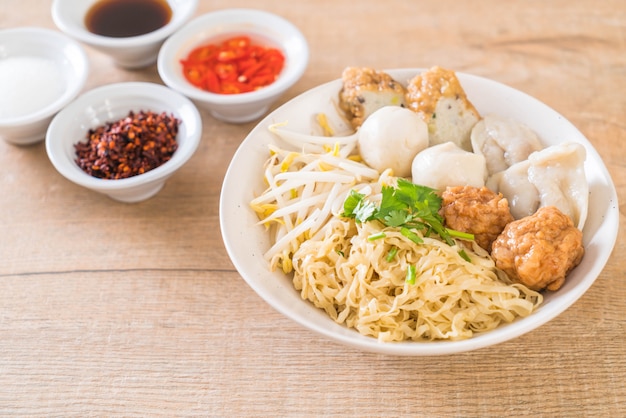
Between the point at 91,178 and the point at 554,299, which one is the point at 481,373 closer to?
the point at 554,299

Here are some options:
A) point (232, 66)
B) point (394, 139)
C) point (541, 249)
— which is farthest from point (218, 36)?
point (541, 249)

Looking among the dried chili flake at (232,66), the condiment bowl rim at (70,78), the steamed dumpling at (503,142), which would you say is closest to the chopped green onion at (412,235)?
→ the steamed dumpling at (503,142)

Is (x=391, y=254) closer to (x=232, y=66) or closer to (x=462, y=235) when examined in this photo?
(x=462, y=235)

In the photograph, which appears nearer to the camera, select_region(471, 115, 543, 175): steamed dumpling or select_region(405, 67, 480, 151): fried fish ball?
select_region(471, 115, 543, 175): steamed dumpling

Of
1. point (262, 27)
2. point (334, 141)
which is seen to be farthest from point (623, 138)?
point (262, 27)

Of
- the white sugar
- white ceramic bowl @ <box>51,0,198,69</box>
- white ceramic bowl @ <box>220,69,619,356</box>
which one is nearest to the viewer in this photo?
white ceramic bowl @ <box>220,69,619,356</box>

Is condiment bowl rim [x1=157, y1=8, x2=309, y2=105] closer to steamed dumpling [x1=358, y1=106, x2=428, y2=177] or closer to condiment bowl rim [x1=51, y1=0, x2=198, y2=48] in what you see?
condiment bowl rim [x1=51, y1=0, x2=198, y2=48]

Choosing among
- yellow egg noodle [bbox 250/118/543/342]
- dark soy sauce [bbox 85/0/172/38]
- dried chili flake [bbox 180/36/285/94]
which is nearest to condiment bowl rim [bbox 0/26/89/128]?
dark soy sauce [bbox 85/0/172/38]

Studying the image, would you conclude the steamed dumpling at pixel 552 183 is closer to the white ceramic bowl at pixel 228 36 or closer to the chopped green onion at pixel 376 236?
the chopped green onion at pixel 376 236

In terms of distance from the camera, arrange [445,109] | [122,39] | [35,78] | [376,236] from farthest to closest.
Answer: [122,39]
[35,78]
[445,109]
[376,236]
